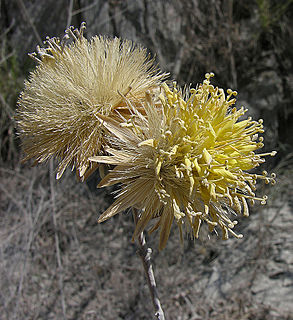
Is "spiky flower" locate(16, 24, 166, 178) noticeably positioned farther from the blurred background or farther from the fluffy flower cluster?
the blurred background

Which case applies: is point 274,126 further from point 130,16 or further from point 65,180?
point 65,180

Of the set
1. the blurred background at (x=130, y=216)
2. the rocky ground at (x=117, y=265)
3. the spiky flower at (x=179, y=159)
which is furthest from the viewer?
the blurred background at (x=130, y=216)

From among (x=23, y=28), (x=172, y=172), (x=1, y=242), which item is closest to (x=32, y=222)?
(x=1, y=242)

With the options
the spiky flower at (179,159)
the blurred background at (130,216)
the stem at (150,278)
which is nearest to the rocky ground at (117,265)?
the blurred background at (130,216)

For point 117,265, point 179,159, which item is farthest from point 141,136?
point 117,265

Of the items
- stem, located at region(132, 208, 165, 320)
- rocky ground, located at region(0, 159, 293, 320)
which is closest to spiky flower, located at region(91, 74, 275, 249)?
stem, located at region(132, 208, 165, 320)

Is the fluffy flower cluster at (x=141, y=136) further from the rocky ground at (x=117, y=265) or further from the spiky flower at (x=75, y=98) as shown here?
the rocky ground at (x=117, y=265)

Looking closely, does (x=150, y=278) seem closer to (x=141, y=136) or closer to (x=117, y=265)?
(x=141, y=136)
